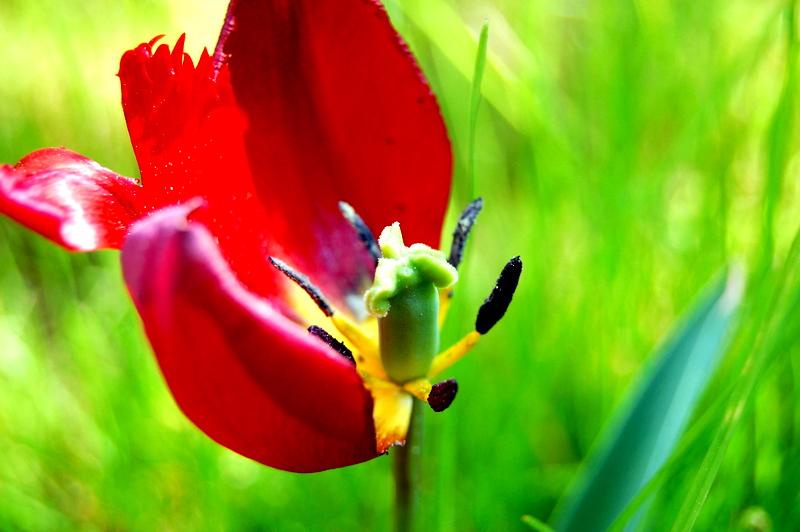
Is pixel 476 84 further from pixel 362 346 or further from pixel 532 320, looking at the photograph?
pixel 532 320

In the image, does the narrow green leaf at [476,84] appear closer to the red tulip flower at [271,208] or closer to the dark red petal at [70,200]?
the red tulip flower at [271,208]

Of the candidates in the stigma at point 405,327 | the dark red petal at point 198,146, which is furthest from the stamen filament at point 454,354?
the dark red petal at point 198,146

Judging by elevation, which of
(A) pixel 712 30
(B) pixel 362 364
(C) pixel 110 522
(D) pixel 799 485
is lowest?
(C) pixel 110 522

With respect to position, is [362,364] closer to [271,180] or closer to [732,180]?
[271,180]

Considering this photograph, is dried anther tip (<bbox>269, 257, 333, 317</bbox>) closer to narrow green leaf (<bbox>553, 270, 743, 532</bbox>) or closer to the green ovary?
the green ovary

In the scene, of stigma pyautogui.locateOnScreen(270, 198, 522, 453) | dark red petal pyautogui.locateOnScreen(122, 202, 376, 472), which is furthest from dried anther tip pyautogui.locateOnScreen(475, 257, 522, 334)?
dark red petal pyautogui.locateOnScreen(122, 202, 376, 472)

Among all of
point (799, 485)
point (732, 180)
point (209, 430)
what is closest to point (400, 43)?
point (209, 430)

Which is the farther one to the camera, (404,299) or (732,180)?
(732,180)
